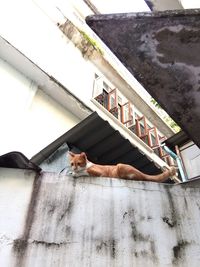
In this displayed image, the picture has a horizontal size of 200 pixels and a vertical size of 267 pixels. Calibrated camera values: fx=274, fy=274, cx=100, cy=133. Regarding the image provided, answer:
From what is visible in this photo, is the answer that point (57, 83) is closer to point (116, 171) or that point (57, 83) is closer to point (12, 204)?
point (116, 171)

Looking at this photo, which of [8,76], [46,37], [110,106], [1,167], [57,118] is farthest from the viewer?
[110,106]

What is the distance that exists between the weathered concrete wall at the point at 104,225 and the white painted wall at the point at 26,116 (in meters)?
3.11

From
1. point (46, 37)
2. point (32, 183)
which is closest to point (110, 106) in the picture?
point (46, 37)

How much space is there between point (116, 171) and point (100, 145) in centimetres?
200

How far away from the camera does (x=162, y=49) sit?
84.4 inches

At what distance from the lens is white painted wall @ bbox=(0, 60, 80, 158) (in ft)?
19.3

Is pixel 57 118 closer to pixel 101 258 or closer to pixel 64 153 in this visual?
pixel 64 153

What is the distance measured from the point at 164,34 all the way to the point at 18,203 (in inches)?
78.8

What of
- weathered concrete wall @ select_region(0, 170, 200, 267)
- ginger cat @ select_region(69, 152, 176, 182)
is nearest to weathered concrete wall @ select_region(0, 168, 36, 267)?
weathered concrete wall @ select_region(0, 170, 200, 267)

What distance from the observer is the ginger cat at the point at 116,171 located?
3541 mm

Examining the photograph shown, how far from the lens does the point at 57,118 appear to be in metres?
7.45

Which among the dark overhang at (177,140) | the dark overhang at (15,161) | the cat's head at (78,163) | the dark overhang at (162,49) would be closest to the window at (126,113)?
the dark overhang at (177,140)

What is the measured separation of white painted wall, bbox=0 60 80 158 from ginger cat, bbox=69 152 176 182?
238 centimetres

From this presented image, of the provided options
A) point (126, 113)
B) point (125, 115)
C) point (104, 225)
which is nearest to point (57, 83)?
point (125, 115)
